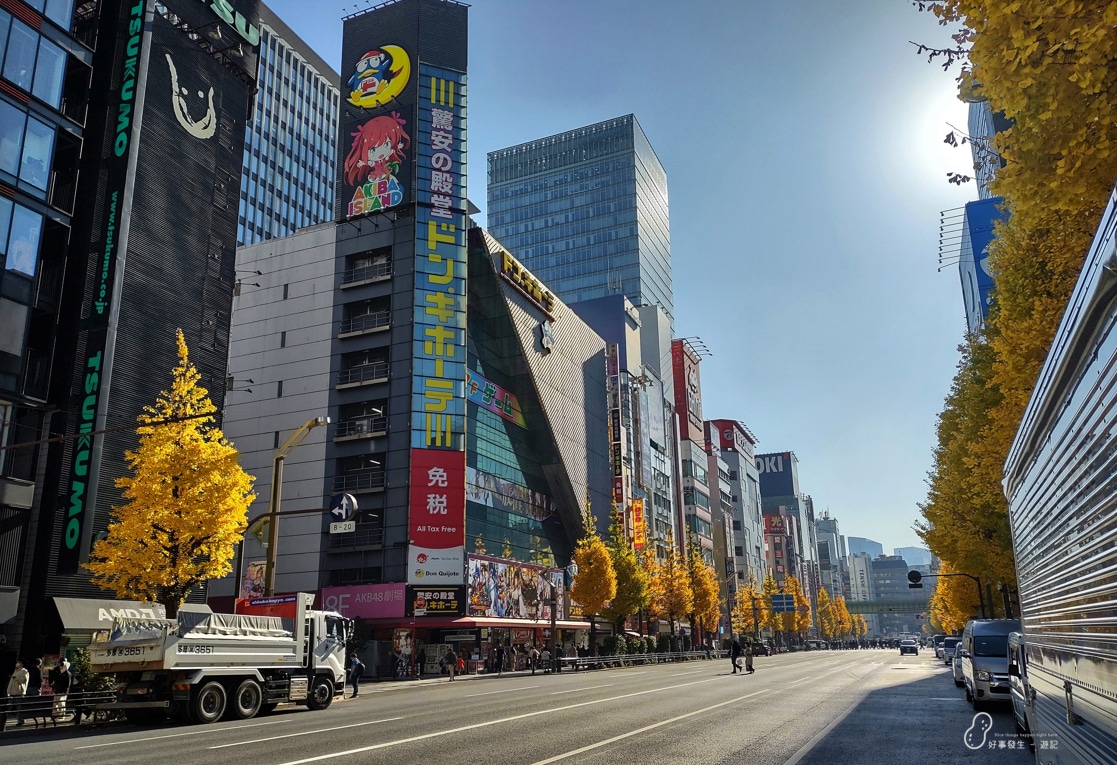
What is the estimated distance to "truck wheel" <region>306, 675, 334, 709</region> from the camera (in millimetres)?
21875

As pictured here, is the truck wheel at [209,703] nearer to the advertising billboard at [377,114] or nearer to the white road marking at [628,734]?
the white road marking at [628,734]

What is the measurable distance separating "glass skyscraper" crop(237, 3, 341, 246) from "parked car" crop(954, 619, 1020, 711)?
9793 centimetres

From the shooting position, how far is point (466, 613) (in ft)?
157

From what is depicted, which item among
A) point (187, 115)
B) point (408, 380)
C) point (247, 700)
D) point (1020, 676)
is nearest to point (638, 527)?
point (408, 380)

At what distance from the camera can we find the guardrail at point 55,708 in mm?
18938

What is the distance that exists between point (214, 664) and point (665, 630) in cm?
7489

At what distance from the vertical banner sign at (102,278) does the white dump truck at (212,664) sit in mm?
11952

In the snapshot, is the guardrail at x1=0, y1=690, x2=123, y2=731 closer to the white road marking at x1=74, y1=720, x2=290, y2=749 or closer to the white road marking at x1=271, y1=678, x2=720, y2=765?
the white road marking at x1=74, y1=720, x2=290, y2=749

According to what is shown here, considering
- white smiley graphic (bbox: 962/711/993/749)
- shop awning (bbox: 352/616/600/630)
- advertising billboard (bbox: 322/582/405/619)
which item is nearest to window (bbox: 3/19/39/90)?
advertising billboard (bbox: 322/582/405/619)

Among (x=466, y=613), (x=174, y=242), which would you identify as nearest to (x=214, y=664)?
(x=174, y=242)

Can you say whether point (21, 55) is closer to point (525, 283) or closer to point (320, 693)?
point (320, 693)

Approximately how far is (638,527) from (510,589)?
2197 centimetres

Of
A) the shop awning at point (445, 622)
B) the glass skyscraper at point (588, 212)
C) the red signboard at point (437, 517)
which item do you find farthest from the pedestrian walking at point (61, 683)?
the glass skyscraper at point (588, 212)

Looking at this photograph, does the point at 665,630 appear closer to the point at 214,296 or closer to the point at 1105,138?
the point at 214,296
